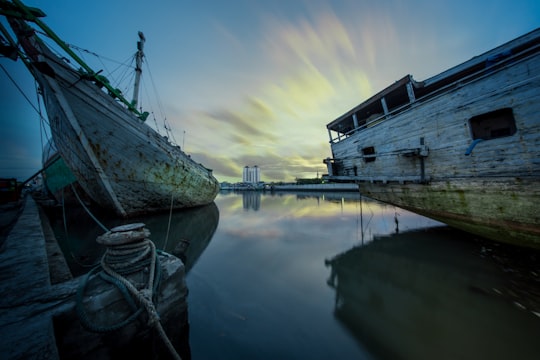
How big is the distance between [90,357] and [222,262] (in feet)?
11.9

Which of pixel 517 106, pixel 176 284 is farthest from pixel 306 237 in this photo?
pixel 517 106

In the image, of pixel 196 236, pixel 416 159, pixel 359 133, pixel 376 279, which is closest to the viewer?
pixel 376 279

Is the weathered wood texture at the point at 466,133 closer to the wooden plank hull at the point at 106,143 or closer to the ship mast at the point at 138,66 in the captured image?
the wooden plank hull at the point at 106,143

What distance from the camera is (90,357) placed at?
1.77 metres

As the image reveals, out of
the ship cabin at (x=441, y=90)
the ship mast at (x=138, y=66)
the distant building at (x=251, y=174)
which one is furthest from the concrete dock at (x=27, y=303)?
the distant building at (x=251, y=174)

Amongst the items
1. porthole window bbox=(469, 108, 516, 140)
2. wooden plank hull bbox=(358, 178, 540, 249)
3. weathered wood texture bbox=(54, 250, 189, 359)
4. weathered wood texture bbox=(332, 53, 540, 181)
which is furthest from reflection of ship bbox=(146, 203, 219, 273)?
porthole window bbox=(469, 108, 516, 140)

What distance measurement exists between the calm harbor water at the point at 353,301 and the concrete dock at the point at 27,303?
170 cm

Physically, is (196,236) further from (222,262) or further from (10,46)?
(10,46)

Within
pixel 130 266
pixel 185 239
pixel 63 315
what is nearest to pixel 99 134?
pixel 185 239

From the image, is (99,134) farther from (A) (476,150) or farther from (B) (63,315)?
(A) (476,150)

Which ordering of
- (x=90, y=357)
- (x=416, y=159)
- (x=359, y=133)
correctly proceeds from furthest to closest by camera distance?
(x=359, y=133)
(x=416, y=159)
(x=90, y=357)

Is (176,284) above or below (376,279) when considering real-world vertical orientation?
above

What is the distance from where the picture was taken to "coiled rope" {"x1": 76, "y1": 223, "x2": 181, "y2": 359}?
1.97 meters

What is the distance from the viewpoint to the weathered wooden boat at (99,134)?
19.7 feet
